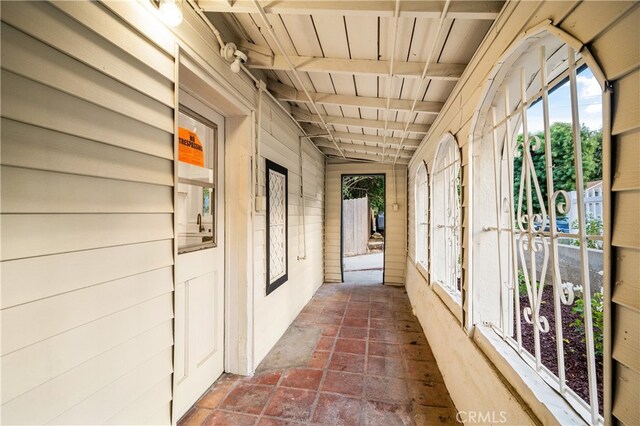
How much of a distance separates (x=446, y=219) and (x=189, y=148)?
2361 millimetres

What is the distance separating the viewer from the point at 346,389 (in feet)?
6.83

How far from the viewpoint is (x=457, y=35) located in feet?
5.08

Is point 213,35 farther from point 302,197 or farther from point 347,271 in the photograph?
point 347,271

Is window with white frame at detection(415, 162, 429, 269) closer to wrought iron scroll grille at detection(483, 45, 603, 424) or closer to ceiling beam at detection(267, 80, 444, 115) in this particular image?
ceiling beam at detection(267, 80, 444, 115)

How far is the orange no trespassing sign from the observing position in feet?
5.68

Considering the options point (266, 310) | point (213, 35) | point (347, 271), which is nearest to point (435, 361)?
point (266, 310)

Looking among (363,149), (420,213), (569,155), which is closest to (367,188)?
(363,149)

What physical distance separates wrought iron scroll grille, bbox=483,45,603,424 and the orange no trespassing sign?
6.17 feet

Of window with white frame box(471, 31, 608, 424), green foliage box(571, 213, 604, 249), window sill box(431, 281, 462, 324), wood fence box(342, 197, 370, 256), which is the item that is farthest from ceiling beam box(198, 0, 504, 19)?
wood fence box(342, 197, 370, 256)

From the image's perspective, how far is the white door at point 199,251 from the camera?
5.78 ft

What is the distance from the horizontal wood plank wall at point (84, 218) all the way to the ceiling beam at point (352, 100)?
137 centimetres

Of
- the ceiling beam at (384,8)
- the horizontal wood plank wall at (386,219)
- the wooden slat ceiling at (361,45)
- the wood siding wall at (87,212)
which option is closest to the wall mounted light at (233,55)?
the wooden slat ceiling at (361,45)

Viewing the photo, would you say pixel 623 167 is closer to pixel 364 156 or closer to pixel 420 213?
pixel 420 213

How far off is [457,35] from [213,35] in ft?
4.83
